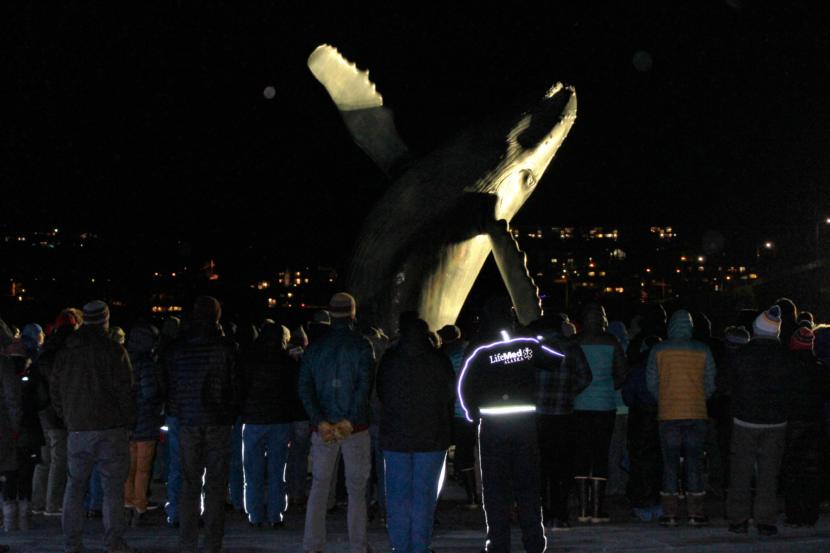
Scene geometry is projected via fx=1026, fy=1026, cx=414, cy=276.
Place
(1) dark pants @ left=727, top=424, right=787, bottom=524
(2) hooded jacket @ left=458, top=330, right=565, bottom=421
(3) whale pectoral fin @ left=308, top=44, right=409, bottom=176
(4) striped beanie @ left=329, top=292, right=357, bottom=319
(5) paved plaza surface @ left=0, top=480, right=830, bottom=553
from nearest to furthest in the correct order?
(2) hooded jacket @ left=458, top=330, right=565, bottom=421, (4) striped beanie @ left=329, top=292, right=357, bottom=319, (5) paved plaza surface @ left=0, top=480, right=830, bottom=553, (1) dark pants @ left=727, top=424, right=787, bottom=524, (3) whale pectoral fin @ left=308, top=44, right=409, bottom=176

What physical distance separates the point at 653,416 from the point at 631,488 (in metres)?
0.75

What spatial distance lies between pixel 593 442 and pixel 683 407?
93cm

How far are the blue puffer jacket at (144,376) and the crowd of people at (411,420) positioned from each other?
21mm

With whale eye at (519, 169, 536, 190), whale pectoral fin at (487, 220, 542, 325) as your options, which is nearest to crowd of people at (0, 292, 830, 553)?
whale pectoral fin at (487, 220, 542, 325)

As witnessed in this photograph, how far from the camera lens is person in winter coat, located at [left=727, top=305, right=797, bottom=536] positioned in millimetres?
9016

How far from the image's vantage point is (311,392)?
7961mm

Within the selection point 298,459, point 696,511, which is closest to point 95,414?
point 298,459

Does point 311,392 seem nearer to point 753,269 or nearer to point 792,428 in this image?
point 792,428

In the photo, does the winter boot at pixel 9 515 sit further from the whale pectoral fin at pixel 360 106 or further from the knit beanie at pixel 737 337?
the knit beanie at pixel 737 337

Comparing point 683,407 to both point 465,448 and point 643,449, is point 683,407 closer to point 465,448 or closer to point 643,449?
point 643,449

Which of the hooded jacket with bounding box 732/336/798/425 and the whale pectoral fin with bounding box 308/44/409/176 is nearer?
the hooded jacket with bounding box 732/336/798/425

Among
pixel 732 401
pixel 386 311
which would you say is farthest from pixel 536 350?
pixel 386 311

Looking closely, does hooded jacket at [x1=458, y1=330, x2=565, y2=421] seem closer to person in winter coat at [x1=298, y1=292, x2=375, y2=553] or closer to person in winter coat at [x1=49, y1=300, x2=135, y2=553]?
person in winter coat at [x1=298, y1=292, x2=375, y2=553]

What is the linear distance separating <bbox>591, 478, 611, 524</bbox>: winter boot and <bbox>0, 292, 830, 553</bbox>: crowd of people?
0.09ft
